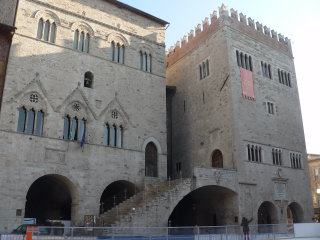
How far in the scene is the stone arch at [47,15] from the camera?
2202 cm

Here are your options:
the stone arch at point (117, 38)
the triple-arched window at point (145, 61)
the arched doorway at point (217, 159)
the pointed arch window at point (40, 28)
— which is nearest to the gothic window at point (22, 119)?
the pointed arch window at point (40, 28)

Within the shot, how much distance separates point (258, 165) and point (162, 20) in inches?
572

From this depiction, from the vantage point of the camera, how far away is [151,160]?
24844 mm

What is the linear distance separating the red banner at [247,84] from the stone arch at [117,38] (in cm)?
991

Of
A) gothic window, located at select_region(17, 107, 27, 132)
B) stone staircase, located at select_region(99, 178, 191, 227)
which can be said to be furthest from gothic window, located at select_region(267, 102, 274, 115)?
gothic window, located at select_region(17, 107, 27, 132)

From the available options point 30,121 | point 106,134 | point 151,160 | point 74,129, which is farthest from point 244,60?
point 30,121

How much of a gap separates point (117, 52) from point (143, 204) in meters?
12.0

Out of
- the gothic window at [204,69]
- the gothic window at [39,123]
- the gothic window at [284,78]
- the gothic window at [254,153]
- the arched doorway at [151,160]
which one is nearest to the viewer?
the gothic window at [39,123]

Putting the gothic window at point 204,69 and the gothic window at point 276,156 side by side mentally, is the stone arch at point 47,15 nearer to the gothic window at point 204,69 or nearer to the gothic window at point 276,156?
the gothic window at point 204,69

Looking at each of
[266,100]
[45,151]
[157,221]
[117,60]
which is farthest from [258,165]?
[45,151]

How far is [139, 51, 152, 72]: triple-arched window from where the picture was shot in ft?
87.1

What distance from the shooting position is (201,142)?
27.9 metres

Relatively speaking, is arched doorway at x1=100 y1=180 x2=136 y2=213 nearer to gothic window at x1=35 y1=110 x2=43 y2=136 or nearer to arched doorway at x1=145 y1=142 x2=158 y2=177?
arched doorway at x1=145 y1=142 x2=158 y2=177

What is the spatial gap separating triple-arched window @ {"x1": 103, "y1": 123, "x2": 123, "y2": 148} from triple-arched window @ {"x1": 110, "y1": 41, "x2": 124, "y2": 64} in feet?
17.5
